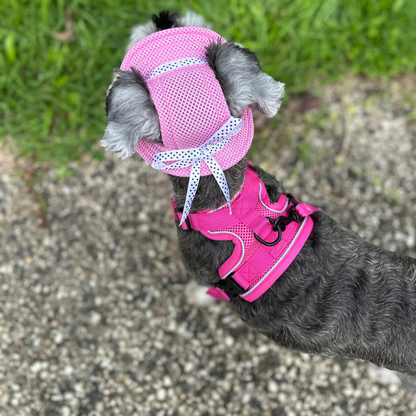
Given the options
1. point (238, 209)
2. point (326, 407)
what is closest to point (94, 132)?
point (238, 209)

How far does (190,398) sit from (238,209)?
2130mm

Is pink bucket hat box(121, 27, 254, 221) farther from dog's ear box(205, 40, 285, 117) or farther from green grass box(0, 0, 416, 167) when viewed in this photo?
green grass box(0, 0, 416, 167)

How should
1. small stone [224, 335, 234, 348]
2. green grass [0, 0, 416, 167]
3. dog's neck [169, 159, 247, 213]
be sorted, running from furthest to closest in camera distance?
1. green grass [0, 0, 416, 167]
2. small stone [224, 335, 234, 348]
3. dog's neck [169, 159, 247, 213]

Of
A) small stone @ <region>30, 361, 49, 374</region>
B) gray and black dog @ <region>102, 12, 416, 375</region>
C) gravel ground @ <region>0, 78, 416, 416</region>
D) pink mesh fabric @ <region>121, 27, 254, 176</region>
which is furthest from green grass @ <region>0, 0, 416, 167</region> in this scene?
pink mesh fabric @ <region>121, 27, 254, 176</region>

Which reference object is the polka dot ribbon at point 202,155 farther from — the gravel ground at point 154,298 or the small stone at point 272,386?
the small stone at point 272,386

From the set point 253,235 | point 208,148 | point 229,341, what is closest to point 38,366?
point 229,341

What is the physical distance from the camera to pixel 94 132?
3.95m

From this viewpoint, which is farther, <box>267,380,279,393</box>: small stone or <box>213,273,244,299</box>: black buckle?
<box>267,380,279,393</box>: small stone

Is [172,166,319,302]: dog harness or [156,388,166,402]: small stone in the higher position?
[172,166,319,302]: dog harness

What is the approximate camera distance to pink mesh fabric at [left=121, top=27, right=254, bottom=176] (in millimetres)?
1878

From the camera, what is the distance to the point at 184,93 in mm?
1870

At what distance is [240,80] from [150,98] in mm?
480

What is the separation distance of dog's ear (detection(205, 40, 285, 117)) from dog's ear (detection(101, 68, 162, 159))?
0.40 metres

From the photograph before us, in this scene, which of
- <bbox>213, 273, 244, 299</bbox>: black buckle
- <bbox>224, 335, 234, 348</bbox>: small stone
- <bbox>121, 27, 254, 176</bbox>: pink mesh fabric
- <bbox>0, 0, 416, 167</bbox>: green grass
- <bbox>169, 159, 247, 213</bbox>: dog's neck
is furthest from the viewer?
<bbox>0, 0, 416, 167</bbox>: green grass
